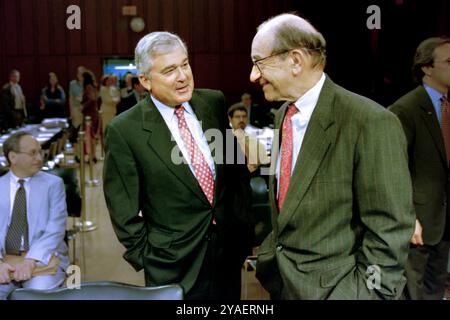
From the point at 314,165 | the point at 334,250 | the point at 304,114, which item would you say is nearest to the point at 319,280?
the point at 334,250

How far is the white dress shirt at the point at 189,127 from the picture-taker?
2.17 m

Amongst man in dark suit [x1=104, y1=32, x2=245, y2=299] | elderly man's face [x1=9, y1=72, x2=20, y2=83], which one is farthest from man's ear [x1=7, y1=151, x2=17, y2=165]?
elderly man's face [x1=9, y1=72, x2=20, y2=83]

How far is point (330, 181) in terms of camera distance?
1.67 m

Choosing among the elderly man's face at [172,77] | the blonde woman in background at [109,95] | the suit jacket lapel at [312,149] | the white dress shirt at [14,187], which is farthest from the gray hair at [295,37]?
the blonde woman in background at [109,95]

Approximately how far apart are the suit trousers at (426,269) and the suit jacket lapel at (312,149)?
5.52 ft

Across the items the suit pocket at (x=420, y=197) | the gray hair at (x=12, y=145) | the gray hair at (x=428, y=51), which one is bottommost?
the suit pocket at (x=420, y=197)

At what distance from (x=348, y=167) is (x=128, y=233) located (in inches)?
36.5

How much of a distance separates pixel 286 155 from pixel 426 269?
178 cm

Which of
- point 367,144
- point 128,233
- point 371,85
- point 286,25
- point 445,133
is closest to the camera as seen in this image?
point 367,144

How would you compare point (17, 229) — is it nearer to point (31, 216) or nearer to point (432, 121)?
point (31, 216)

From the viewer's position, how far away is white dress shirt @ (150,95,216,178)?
2.17m

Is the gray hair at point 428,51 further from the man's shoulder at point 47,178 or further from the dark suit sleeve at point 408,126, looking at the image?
the man's shoulder at point 47,178

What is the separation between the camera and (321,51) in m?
1.73

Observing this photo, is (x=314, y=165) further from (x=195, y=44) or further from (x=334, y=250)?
(x=195, y=44)
